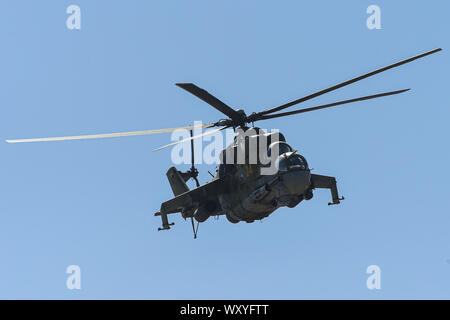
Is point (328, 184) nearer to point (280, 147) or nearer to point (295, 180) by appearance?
point (280, 147)

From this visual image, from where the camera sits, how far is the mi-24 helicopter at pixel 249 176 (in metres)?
36.9

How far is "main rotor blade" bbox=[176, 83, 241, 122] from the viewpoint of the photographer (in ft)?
118

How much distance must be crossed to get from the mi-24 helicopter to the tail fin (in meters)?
5.02

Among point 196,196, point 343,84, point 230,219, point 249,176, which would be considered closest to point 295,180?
point 249,176

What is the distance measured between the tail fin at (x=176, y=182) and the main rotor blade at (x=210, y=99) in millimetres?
9557

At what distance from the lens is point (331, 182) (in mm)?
43281

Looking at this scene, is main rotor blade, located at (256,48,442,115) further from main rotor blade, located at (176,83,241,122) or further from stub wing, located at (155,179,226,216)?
stub wing, located at (155,179,226,216)

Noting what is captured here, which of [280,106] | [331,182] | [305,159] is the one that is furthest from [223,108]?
[331,182]

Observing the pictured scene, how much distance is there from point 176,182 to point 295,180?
14397mm
